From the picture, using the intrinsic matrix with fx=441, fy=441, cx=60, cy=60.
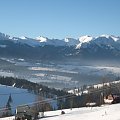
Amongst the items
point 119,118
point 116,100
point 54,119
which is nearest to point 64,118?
point 54,119

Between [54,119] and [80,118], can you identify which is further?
[54,119]

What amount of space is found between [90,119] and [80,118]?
935mm

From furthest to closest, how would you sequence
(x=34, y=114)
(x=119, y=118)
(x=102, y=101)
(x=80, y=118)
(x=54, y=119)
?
(x=102, y=101)
(x=34, y=114)
(x=54, y=119)
(x=80, y=118)
(x=119, y=118)

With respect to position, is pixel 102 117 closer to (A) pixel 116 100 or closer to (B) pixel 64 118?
(B) pixel 64 118

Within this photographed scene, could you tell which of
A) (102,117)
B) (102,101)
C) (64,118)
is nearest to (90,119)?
(102,117)

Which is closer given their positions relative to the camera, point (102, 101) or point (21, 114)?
point (21, 114)

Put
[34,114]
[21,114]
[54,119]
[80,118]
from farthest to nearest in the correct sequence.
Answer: [34,114], [21,114], [54,119], [80,118]

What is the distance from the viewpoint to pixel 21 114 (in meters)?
22.3

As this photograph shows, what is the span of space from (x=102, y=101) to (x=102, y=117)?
10617mm

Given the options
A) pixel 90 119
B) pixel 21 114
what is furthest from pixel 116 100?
pixel 90 119

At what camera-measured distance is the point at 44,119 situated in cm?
2052

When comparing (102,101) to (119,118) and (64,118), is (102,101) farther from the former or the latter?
(119,118)

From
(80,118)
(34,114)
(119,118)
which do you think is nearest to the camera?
(119,118)

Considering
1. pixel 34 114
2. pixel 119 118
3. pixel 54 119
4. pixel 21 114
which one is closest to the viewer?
pixel 119 118
